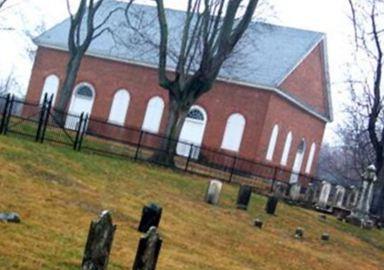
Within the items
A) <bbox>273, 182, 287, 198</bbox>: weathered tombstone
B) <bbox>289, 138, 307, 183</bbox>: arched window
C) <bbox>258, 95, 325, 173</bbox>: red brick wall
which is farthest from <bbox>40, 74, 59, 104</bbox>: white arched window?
<bbox>273, 182, 287, 198</bbox>: weathered tombstone

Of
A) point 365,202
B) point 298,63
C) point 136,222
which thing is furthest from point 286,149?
point 136,222

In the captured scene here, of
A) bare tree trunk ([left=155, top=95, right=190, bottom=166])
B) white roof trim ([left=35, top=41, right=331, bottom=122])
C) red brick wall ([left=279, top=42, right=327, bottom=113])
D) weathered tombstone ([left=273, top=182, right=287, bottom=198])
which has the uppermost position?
red brick wall ([left=279, top=42, right=327, bottom=113])

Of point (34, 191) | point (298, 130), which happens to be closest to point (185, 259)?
point (34, 191)

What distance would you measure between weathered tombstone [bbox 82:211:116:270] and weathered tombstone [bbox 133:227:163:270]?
38cm

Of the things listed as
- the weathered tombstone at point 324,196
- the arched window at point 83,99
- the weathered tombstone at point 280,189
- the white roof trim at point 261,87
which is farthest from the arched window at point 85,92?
the weathered tombstone at point 324,196

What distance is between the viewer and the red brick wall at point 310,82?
39466 mm

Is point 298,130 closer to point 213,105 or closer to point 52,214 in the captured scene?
point 213,105

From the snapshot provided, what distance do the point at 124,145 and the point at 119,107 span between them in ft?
36.2

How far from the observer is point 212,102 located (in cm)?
3856

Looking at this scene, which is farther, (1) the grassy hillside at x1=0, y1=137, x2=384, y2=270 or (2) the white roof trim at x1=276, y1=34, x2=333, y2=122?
(2) the white roof trim at x1=276, y1=34, x2=333, y2=122

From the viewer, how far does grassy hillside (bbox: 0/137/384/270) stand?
9.59 meters

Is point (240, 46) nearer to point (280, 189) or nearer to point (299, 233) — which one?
point (280, 189)

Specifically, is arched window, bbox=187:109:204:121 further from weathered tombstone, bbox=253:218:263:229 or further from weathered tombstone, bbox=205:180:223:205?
weathered tombstone, bbox=253:218:263:229

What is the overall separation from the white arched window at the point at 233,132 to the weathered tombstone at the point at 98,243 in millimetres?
30087
